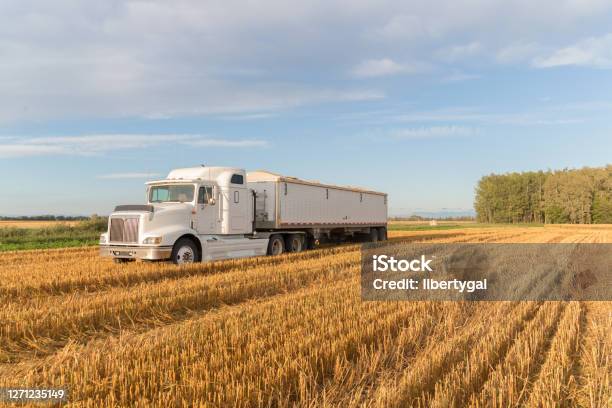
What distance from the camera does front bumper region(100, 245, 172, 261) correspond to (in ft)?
49.6

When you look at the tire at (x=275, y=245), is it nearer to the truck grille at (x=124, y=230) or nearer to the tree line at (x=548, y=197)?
the truck grille at (x=124, y=230)

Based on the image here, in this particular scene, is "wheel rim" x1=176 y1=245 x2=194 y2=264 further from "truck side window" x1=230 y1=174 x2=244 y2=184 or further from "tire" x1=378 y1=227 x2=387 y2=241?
"tire" x1=378 y1=227 x2=387 y2=241

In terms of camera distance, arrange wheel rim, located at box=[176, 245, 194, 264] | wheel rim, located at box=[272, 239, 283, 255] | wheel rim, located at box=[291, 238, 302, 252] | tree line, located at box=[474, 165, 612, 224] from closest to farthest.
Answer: wheel rim, located at box=[176, 245, 194, 264] → wheel rim, located at box=[272, 239, 283, 255] → wheel rim, located at box=[291, 238, 302, 252] → tree line, located at box=[474, 165, 612, 224]

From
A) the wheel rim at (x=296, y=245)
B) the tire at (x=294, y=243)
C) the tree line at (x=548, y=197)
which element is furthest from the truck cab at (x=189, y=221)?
the tree line at (x=548, y=197)

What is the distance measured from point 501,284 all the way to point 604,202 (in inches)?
3574

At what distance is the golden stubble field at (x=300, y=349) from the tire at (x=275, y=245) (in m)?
8.55

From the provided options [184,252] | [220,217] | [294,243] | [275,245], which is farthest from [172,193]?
[294,243]

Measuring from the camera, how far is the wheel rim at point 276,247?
20891 millimetres

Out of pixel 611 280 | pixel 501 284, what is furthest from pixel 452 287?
pixel 611 280

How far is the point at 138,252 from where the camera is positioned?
15344mm

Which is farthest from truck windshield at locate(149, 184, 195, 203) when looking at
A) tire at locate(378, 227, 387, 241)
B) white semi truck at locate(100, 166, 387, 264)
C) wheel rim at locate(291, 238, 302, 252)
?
tire at locate(378, 227, 387, 241)

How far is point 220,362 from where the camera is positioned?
226 inches

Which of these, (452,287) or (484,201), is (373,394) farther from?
(484,201)

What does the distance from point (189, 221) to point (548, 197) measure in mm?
98117
